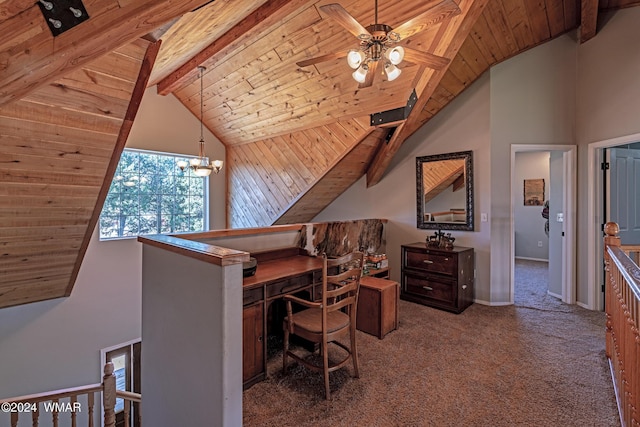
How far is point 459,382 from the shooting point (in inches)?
93.6

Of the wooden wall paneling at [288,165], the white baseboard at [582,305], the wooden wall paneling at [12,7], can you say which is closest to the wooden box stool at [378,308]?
the wooden wall paneling at [288,165]

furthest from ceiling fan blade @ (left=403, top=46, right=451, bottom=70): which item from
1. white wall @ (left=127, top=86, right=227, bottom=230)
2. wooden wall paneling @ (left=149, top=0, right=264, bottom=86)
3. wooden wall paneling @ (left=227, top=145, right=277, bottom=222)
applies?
white wall @ (left=127, top=86, right=227, bottom=230)

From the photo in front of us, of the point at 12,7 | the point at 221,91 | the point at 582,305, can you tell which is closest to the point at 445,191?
the point at 582,305

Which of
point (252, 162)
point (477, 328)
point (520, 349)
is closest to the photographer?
point (520, 349)

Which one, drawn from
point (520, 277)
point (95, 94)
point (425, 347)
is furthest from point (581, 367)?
point (95, 94)

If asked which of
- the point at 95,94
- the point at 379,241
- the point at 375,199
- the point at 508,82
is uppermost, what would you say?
the point at 508,82

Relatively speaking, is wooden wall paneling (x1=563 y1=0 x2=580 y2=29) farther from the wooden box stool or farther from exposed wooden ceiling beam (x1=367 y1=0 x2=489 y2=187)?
the wooden box stool

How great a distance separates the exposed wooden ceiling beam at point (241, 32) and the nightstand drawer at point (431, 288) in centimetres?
340

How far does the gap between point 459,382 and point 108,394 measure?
2573 millimetres

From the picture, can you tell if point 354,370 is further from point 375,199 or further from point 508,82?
point 508,82

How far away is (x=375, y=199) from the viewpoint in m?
5.23

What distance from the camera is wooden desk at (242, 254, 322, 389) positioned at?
7.60 feet

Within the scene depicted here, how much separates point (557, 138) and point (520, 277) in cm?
261

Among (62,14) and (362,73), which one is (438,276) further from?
(62,14)
